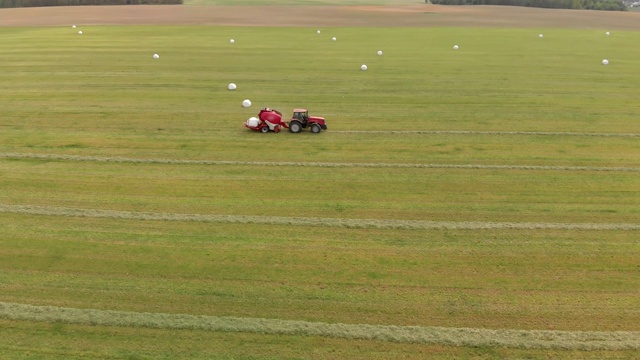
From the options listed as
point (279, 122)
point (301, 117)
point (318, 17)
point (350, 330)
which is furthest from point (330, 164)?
point (318, 17)

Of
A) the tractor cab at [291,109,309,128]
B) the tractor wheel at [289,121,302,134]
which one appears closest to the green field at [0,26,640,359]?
the tractor wheel at [289,121,302,134]

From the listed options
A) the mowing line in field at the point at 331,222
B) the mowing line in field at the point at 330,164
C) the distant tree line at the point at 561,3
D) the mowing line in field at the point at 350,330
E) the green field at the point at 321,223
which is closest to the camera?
the mowing line in field at the point at 350,330

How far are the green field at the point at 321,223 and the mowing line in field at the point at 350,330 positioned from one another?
4 centimetres

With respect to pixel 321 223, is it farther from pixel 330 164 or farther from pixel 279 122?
pixel 279 122

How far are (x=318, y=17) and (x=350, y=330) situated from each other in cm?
7577

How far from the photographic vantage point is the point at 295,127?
23.7 metres

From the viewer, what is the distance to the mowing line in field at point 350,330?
10461 mm

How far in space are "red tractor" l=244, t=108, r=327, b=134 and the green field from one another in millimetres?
464

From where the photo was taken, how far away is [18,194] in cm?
1711

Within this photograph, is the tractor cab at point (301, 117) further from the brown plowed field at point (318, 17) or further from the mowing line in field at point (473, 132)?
the brown plowed field at point (318, 17)

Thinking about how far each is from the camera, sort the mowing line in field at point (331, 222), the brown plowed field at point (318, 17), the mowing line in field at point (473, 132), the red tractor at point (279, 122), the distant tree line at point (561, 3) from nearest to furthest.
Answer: the mowing line in field at point (331, 222) < the red tractor at point (279, 122) < the mowing line in field at point (473, 132) < the brown plowed field at point (318, 17) < the distant tree line at point (561, 3)

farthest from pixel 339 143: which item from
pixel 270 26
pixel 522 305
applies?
pixel 270 26

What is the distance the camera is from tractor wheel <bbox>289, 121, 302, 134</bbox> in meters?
23.6

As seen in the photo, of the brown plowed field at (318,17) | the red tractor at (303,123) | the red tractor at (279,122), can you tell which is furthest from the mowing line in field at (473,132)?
the brown plowed field at (318,17)
